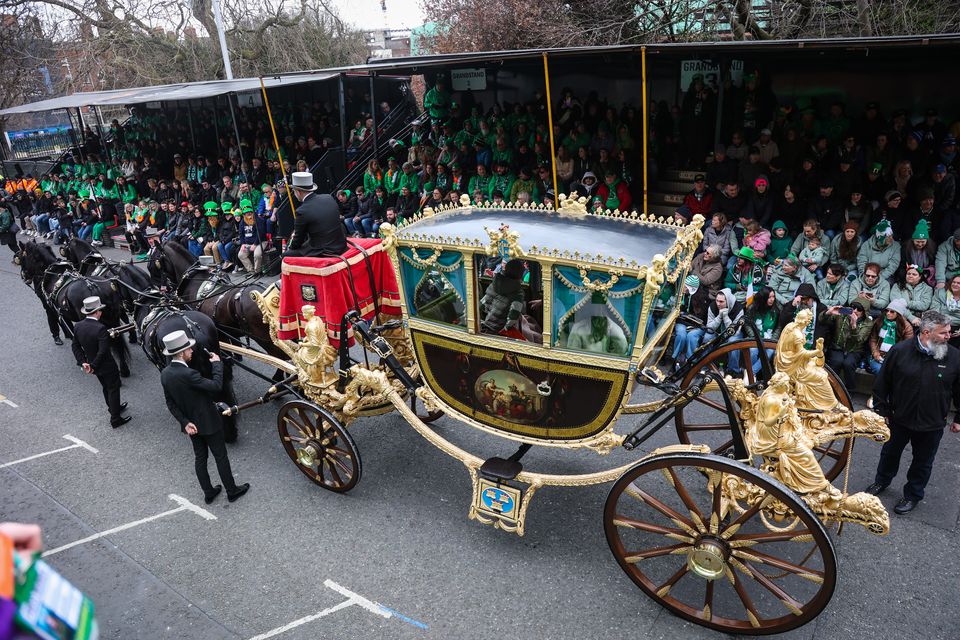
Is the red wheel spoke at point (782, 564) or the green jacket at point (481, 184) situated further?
the green jacket at point (481, 184)

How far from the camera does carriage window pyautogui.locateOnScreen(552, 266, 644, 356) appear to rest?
11.7 feet

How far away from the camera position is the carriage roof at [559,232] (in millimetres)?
3645

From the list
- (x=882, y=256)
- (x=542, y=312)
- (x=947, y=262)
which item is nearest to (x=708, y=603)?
(x=542, y=312)

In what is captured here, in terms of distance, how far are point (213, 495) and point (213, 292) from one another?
239 centimetres

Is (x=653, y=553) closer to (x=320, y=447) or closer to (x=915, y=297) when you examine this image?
(x=320, y=447)

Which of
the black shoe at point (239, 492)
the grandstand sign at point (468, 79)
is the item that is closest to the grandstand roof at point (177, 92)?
the grandstand sign at point (468, 79)

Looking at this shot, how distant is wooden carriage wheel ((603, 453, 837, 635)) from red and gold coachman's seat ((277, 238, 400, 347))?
2.72m

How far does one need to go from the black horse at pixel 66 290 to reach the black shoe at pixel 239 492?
2.98 metres

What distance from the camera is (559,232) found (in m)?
4.03

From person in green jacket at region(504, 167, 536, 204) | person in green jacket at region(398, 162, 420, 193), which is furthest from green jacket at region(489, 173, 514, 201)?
person in green jacket at region(398, 162, 420, 193)

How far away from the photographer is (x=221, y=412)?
518 cm

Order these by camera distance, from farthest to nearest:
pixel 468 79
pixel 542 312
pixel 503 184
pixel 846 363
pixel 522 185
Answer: pixel 468 79 < pixel 503 184 < pixel 522 185 < pixel 846 363 < pixel 542 312

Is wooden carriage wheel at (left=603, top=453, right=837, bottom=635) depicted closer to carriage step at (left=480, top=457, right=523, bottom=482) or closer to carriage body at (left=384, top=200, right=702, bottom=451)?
carriage body at (left=384, top=200, right=702, bottom=451)

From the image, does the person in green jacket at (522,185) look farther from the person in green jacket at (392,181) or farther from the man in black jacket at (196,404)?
the man in black jacket at (196,404)
